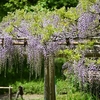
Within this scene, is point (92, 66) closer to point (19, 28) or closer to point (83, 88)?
point (19, 28)

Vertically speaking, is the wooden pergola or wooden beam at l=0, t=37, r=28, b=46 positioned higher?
wooden beam at l=0, t=37, r=28, b=46

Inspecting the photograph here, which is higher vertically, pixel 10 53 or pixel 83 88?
pixel 10 53

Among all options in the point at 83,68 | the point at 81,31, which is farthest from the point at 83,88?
the point at 81,31

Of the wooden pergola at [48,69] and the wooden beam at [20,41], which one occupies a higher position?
the wooden beam at [20,41]

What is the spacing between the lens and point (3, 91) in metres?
13.5

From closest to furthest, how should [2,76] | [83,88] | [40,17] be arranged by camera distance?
[40,17], [83,88], [2,76]

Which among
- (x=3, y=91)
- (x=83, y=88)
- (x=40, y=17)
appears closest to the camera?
(x=40, y=17)

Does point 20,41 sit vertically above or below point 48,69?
above

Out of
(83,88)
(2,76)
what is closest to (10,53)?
(83,88)

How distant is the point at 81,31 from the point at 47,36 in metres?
0.67

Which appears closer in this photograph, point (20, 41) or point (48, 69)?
point (20, 41)

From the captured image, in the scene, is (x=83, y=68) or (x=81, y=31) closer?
(x=81, y=31)

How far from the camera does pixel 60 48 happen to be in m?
7.16

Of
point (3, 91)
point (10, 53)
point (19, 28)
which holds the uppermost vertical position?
point (19, 28)
